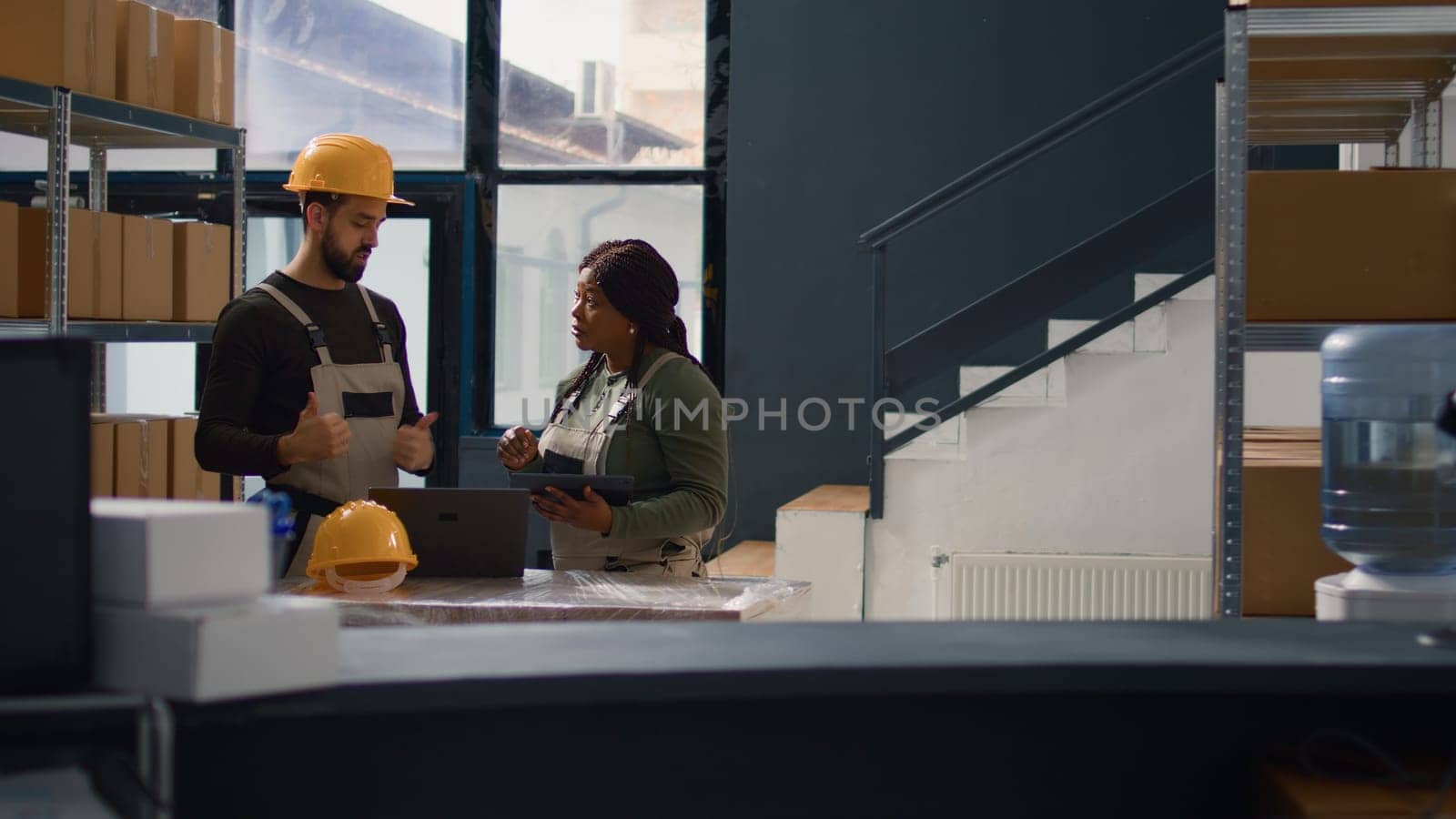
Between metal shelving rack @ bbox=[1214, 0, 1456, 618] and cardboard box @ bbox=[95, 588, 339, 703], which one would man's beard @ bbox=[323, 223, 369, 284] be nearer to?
metal shelving rack @ bbox=[1214, 0, 1456, 618]

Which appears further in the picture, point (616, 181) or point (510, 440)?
point (616, 181)

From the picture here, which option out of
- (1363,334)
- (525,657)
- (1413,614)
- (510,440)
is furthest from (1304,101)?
(525,657)

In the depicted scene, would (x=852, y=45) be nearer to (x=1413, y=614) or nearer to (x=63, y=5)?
(x=63, y=5)

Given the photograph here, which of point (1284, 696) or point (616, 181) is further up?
point (616, 181)

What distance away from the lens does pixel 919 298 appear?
237 inches

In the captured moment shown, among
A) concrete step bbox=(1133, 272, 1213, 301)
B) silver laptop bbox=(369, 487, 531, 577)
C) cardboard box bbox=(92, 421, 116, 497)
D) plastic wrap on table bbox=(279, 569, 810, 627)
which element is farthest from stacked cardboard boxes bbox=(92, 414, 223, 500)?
concrete step bbox=(1133, 272, 1213, 301)

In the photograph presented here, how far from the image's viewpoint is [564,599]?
2.68 meters

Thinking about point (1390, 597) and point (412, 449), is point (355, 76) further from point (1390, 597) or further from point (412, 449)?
point (1390, 597)

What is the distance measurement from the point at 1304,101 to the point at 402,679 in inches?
107

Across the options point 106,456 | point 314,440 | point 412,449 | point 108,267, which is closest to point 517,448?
point 412,449

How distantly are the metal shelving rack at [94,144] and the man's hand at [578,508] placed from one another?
4.88ft

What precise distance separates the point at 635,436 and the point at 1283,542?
1391 millimetres

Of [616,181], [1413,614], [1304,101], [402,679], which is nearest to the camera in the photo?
[402,679]

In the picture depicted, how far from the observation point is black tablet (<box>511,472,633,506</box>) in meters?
2.92
